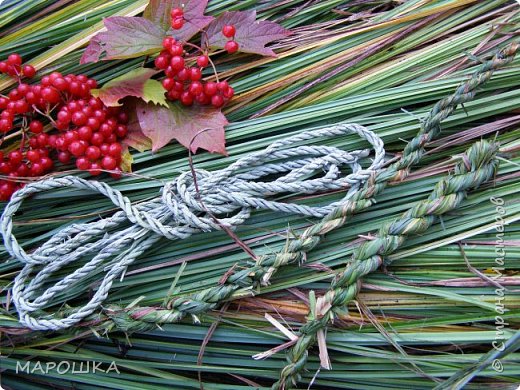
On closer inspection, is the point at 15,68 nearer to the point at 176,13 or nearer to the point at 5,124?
the point at 5,124

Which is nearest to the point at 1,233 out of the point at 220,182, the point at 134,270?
the point at 134,270

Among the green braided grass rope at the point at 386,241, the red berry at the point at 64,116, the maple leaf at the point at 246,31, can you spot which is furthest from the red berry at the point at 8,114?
the green braided grass rope at the point at 386,241

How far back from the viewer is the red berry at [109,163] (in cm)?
100

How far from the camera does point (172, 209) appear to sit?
933 millimetres

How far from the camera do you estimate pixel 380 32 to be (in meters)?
1.04

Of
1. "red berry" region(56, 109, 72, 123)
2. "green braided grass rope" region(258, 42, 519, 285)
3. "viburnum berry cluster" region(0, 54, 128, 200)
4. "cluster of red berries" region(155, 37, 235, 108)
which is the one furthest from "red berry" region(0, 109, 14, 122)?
"green braided grass rope" region(258, 42, 519, 285)

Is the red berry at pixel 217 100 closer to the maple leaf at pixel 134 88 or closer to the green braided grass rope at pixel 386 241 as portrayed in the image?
the maple leaf at pixel 134 88

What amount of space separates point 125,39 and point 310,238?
1.80 ft

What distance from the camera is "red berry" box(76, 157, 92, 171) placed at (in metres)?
1.00

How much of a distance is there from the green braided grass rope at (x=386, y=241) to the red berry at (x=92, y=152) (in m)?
0.52

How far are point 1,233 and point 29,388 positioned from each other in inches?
13.2

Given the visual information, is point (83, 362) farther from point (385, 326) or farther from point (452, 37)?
point (452, 37)

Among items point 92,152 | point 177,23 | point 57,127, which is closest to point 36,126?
point 57,127

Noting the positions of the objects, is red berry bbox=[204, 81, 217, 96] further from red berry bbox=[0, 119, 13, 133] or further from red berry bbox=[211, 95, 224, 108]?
red berry bbox=[0, 119, 13, 133]
